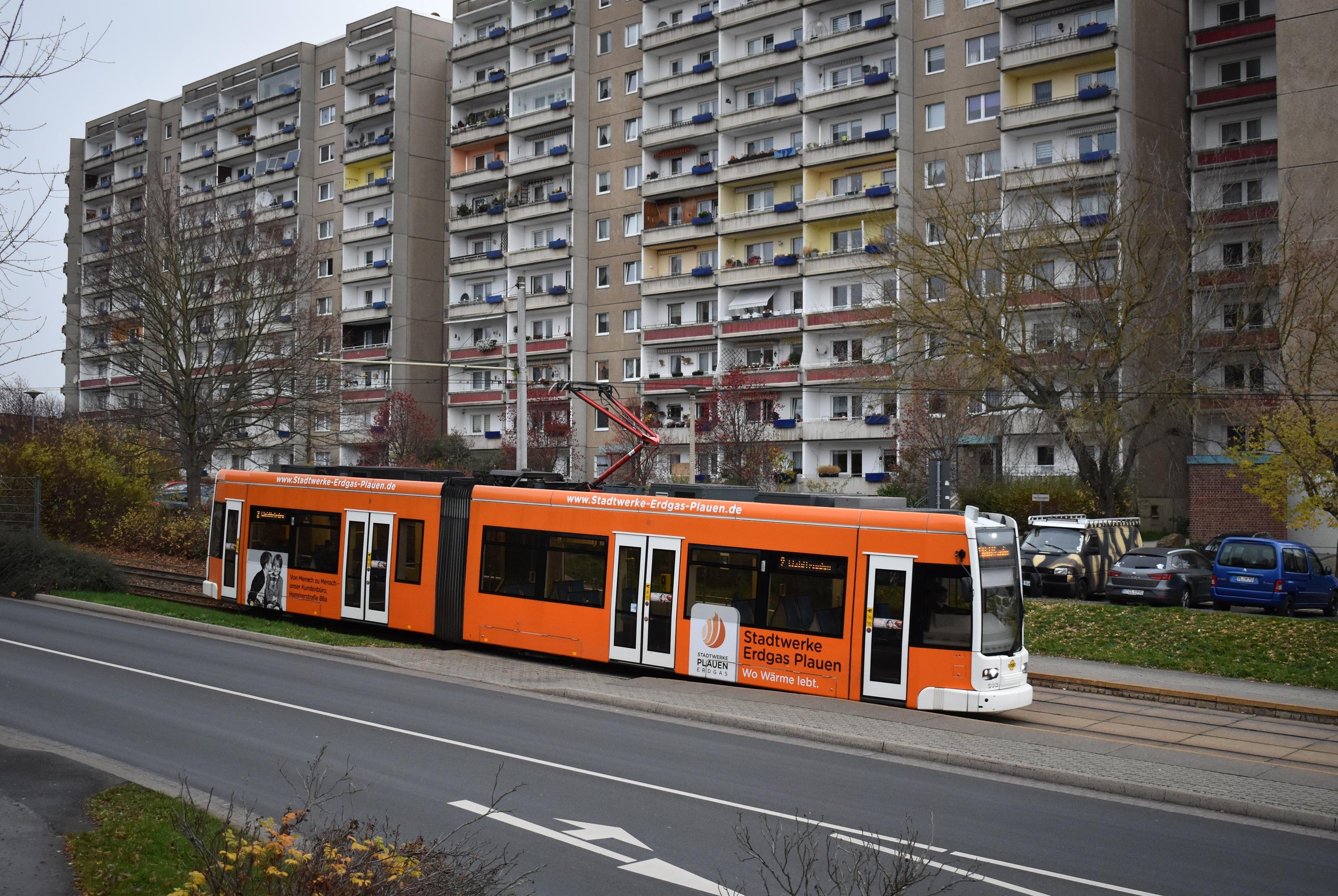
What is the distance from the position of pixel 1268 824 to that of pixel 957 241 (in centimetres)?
2807

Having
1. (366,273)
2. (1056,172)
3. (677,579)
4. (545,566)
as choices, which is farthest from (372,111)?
(677,579)

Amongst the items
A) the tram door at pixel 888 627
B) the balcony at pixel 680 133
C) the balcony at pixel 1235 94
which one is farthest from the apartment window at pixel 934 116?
the tram door at pixel 888 627

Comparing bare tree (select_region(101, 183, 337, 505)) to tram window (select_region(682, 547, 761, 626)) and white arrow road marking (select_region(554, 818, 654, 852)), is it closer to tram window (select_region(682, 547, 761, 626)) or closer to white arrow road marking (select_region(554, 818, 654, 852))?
tram window (select_region(682, 547, 761, 626))

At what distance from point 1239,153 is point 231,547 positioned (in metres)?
42.2

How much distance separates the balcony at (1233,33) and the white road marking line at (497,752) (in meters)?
46.9

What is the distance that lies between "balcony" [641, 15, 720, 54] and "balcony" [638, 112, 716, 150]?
3.99 metres

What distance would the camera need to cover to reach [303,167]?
76688mm

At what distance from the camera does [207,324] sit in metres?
39.2

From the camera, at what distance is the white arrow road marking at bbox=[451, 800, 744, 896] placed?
25.4 ft

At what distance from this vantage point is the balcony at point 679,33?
56.9 metres

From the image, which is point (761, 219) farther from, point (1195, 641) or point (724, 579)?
point (724, 579)

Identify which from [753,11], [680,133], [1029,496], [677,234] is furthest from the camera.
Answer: [677,234]

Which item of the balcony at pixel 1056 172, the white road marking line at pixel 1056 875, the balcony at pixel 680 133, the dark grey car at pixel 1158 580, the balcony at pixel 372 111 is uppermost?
the balcony at pixel 372 111

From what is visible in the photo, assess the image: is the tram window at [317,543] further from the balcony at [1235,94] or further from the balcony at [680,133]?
the balcony at [1235,94]
